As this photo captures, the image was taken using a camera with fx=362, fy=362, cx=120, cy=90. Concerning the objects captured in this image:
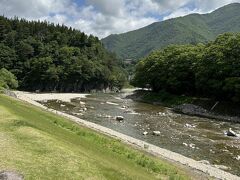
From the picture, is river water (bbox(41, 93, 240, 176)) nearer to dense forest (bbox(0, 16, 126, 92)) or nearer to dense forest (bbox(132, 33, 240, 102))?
dense forest (bbox(132, 33, 240, 102))

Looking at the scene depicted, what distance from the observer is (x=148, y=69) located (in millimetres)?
127375

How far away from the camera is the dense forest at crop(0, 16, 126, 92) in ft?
568

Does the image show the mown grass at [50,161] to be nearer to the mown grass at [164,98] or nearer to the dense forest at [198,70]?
the dense forest at [198,70]

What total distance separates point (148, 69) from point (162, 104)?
26.8 m

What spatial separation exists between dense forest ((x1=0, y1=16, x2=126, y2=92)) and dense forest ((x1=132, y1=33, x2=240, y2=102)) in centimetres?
5311

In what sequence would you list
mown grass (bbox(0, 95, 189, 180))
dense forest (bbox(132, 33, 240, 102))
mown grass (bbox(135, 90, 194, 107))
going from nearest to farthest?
mown grass (bbox(0, 95, 189, 180)) < dense forest (bbox(132, 33, 240, 102)) < mown grass (bbox(135, 90, 194, 107))

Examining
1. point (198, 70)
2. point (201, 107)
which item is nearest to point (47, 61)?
point (198, 70)

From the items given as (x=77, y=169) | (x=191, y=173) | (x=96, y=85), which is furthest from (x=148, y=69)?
(x=77, y=169)

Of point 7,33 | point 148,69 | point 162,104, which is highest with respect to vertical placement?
point 7,33

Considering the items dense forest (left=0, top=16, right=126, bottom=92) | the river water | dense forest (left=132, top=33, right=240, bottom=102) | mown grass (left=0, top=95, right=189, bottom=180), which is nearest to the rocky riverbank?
dense forest (left=132, top=33, right=240, bottom=102)

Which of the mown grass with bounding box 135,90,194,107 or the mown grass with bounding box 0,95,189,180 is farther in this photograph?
the mown grass with bounding box 135,90,194,107

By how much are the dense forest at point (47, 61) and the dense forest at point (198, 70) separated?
53.1m

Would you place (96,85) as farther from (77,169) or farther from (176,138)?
(77,169)

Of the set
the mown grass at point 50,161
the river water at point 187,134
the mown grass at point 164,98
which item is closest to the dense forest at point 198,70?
the mown grass at point 164,98
